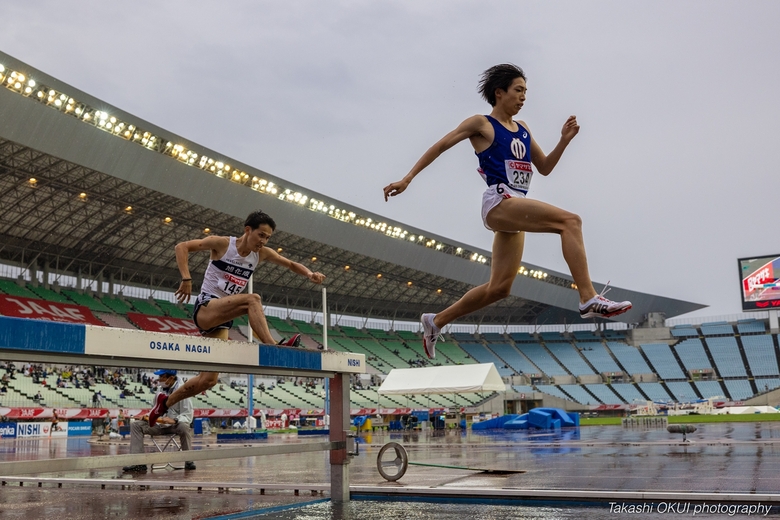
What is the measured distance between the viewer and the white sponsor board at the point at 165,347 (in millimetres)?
4422

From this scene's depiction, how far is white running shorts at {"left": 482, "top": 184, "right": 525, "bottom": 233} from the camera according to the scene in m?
5.04

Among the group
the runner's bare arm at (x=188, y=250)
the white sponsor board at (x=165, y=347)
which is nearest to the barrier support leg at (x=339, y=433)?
the white sponsor board at (x=165, y=347)

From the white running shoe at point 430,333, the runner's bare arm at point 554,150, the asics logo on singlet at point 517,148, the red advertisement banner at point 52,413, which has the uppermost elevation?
the runner's bare arm at point 554,150

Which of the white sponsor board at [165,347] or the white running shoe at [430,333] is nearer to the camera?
the white sponsor board at [165,347]

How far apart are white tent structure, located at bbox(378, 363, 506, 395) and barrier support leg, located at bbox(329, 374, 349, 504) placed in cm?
2283

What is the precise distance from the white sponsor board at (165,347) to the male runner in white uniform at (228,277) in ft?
2.97

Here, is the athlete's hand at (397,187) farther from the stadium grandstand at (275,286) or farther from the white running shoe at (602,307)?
the stadium grandstand at (275,286)

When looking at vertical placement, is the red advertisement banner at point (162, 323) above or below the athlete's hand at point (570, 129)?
above

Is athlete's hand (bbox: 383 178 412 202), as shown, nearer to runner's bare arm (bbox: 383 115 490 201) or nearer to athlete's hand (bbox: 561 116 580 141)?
runner's bare arm (bbox: 383 115 490 201)

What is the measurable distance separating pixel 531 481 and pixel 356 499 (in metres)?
2.22

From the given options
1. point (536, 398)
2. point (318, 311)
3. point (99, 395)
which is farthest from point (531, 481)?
point (318, 311)

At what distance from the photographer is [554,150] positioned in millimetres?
5691

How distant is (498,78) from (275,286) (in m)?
51.2

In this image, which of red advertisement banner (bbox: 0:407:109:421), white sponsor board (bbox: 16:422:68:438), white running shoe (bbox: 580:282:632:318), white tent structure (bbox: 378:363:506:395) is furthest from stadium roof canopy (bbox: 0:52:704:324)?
white running shoe (bbox: 580:282:632:318)
